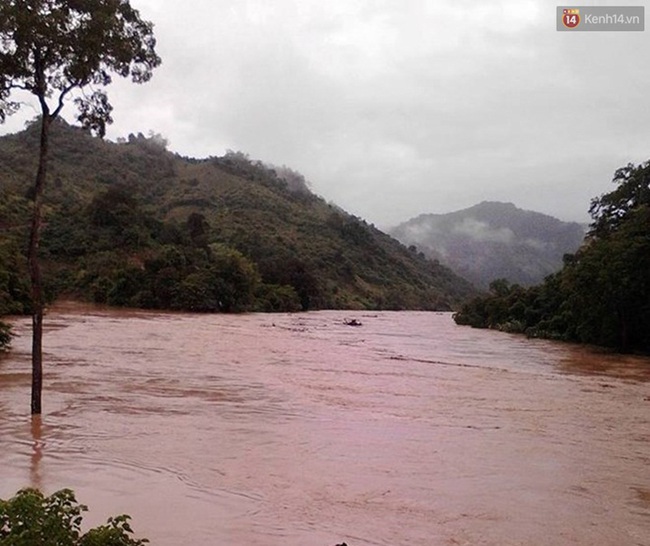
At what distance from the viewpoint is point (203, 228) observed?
75625 millimetres

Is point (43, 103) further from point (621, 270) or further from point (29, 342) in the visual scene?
point (621, 270)

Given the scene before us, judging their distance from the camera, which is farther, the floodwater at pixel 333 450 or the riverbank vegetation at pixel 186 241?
the riverbank vegetation at pixel 186 241

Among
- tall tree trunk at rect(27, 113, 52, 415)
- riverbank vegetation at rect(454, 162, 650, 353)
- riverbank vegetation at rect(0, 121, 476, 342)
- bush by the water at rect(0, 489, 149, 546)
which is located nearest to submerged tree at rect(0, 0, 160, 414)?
tall tree trunk at rect(27, 113, 52, 415)

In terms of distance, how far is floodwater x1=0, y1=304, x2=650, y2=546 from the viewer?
282 inches

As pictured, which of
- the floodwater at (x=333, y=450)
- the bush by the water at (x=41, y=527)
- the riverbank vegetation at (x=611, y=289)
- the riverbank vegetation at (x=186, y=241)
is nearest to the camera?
→ the bush by the water at (x=41, y=527)

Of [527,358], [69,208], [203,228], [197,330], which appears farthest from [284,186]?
[527,358]

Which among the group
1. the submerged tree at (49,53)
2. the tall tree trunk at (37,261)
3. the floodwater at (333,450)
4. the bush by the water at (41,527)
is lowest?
the floodwater at (333,450)

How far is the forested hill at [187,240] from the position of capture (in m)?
56.9

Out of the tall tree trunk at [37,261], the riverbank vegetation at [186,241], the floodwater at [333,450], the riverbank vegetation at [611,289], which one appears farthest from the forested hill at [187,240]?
the riverbank vegetation at [611,289]

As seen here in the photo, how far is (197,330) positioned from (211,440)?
Result: 82.7 feet

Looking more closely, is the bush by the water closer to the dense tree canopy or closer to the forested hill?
the dense tree canopy

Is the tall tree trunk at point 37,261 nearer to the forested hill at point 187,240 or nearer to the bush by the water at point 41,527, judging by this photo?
the bush by the water at point 41,527

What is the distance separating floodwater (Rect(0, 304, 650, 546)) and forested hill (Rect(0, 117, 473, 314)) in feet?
53.7

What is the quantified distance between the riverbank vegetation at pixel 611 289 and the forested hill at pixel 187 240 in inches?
1039
